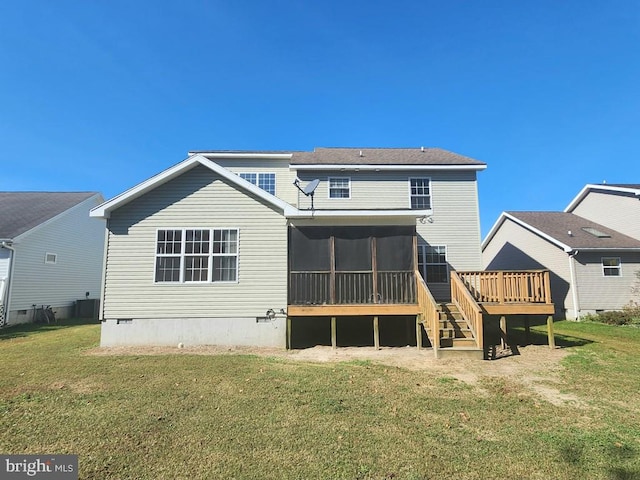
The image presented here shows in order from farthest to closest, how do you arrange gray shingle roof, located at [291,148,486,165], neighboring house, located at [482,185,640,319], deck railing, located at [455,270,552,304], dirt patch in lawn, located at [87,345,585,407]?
1. neighboring house, located at [482,185,640,319]
2. gray shingle roof, located at [291,148,486,165]
3. deck railing, located at [455,270,552,304]
4. dirt patch in lawn, located at [87,345,585,407]

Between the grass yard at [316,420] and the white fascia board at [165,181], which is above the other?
the white fascia board at [165,181]

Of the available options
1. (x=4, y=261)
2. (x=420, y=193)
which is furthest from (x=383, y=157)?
(x=4, y=261)

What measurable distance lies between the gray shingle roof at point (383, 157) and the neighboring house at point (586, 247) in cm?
637

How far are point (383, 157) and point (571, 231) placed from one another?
10541 mm

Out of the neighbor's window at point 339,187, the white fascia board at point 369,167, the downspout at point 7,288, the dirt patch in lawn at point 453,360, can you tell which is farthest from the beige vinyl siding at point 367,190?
the downspout at point 7,288

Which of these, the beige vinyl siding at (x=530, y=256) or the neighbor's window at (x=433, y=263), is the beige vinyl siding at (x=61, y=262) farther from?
the beige vinyl siding at (x=530, y=256)

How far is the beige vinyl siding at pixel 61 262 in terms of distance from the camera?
1544 centimetres

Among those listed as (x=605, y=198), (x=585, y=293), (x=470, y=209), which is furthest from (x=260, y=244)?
(x=605, y=198)

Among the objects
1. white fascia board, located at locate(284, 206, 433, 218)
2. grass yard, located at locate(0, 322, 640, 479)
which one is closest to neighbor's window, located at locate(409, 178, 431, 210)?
white fascia board, located at locate(284, 206, 433, 218)

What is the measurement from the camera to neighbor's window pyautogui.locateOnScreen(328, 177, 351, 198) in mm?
14961

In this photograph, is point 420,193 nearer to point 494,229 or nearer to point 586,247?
point 586,247

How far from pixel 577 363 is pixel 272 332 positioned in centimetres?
753

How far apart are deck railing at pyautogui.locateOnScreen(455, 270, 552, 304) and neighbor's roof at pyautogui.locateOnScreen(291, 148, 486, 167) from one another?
6.33 meters

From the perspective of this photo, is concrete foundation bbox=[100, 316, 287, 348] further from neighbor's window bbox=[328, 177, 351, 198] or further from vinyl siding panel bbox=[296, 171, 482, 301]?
neighbor's window bbox=[328, 177, 351, 198]
